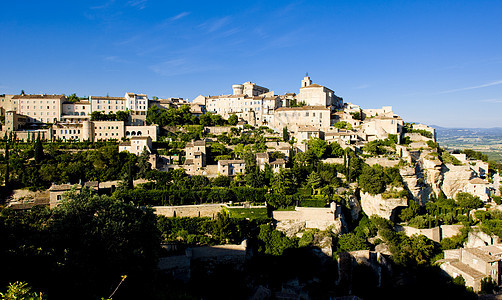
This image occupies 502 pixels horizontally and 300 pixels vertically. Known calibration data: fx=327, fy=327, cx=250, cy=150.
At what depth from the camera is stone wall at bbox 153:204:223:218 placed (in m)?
27.5

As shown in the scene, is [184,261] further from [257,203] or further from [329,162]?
[329,162]

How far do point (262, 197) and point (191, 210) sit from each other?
20.8 ft

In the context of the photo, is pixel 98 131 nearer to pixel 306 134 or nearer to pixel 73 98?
pixel 73 98

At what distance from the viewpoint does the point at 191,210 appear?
27719mm

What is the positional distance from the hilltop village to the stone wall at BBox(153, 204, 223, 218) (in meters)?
0.09

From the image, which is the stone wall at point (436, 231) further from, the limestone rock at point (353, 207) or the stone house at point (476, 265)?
the limestone rock at point (353, 207)

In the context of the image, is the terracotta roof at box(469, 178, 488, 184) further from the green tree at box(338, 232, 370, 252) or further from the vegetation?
the vegetation

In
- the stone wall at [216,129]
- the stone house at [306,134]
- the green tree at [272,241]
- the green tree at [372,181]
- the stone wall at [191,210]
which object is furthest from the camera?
the stone wall at [216,129]

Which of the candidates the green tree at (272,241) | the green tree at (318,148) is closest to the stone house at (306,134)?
the green tree at (318,148)

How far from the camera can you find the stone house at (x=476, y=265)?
2242 cm

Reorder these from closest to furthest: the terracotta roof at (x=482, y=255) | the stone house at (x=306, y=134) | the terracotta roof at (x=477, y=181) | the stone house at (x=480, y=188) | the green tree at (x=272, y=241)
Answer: the terracotta roof at (x=482, y=255), the green tree at (x=272, y=241), the stone house at (x=480, y=188), the terracotta roof at (x=477, y=181), the stone house at (x=306, y=134)

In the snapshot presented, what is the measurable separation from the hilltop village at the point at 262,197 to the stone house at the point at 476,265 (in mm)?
100

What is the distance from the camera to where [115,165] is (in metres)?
34.0

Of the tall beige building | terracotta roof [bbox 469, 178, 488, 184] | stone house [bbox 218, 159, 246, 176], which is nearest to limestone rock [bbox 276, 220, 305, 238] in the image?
stone house [bbox 218, 159, 246, 176]
